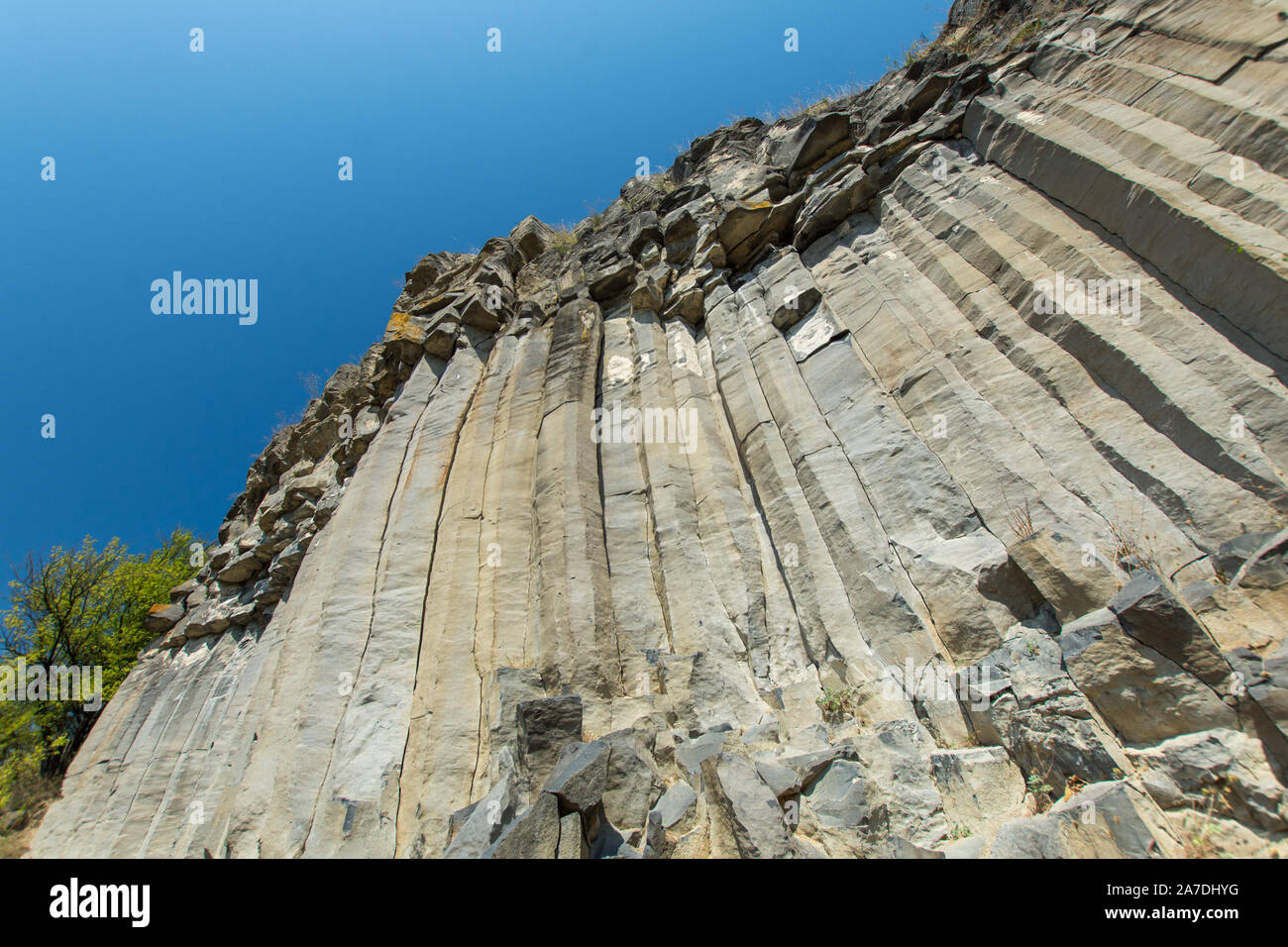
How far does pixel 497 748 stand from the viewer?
626 cm

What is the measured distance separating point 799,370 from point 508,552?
5.29 metres

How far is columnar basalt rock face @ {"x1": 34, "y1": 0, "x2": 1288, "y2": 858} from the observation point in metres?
4.45

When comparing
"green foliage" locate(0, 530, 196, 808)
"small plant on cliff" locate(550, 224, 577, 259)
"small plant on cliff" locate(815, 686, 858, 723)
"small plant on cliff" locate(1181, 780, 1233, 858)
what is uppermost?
"small plant on cliff" locate(550, 224, 577, 259)

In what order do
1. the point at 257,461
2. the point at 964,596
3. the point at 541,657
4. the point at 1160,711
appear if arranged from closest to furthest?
the point at 1160,711, the point at 964,596, the point at 541,657, the point at 257,461

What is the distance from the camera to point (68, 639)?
17641 millimetres

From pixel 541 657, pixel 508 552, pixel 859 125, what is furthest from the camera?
pixel 859 125

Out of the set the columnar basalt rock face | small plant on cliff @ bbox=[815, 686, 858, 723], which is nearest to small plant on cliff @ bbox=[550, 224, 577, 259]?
the columnar basalt rock face

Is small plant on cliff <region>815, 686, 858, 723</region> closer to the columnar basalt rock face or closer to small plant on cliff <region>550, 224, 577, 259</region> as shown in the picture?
the columnar basalt rock face

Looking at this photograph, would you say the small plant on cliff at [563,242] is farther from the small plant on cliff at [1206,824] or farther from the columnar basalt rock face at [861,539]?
the small plant on cliff at [1206,824]

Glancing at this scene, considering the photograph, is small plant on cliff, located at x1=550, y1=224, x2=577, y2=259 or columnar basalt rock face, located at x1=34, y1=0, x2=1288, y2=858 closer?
columnar basalt rock face, located at x1=34, y1=0, x2=1288, y2=858

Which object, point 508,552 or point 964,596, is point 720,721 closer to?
point 964,596

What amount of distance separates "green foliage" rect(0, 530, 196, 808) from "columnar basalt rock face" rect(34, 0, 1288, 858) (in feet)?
10.0
